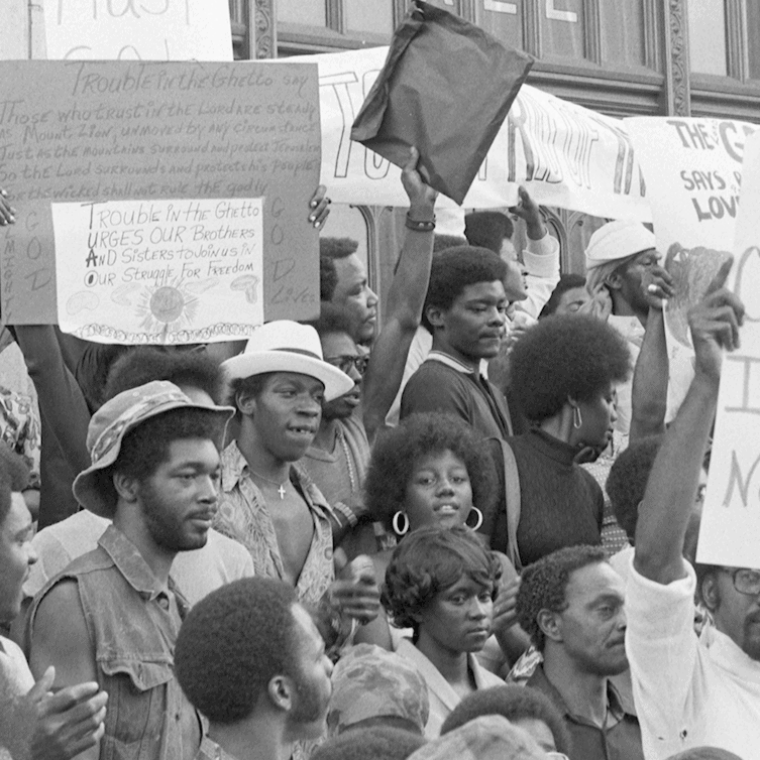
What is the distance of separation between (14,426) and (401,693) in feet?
5.23

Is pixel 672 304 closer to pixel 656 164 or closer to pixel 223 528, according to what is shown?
pixel 656 164

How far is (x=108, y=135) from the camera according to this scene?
6355mm

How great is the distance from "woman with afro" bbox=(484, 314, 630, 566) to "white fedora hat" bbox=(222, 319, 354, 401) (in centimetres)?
60

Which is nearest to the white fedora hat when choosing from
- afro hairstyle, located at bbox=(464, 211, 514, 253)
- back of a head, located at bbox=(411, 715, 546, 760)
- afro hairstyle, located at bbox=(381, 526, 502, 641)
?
afro hairstyle, located at bbox=(381, 526, 502, 641)

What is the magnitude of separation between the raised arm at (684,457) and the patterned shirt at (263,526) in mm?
1704

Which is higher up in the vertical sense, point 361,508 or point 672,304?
point 672,304

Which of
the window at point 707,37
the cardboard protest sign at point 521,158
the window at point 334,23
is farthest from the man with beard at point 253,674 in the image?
the window at point 707,37

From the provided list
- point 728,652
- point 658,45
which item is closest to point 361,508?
point 728,652

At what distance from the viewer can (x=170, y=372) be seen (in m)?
5.76

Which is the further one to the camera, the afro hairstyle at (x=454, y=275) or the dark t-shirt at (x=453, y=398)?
the afro hairstyle at (x=454, y=275)

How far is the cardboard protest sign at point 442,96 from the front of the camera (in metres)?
6.62

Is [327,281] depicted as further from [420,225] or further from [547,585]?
[547,585]

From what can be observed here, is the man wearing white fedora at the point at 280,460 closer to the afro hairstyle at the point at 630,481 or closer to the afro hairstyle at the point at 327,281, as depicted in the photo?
the afro hairstyle at the point at 327,281

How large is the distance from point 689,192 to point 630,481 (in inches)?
41.4
